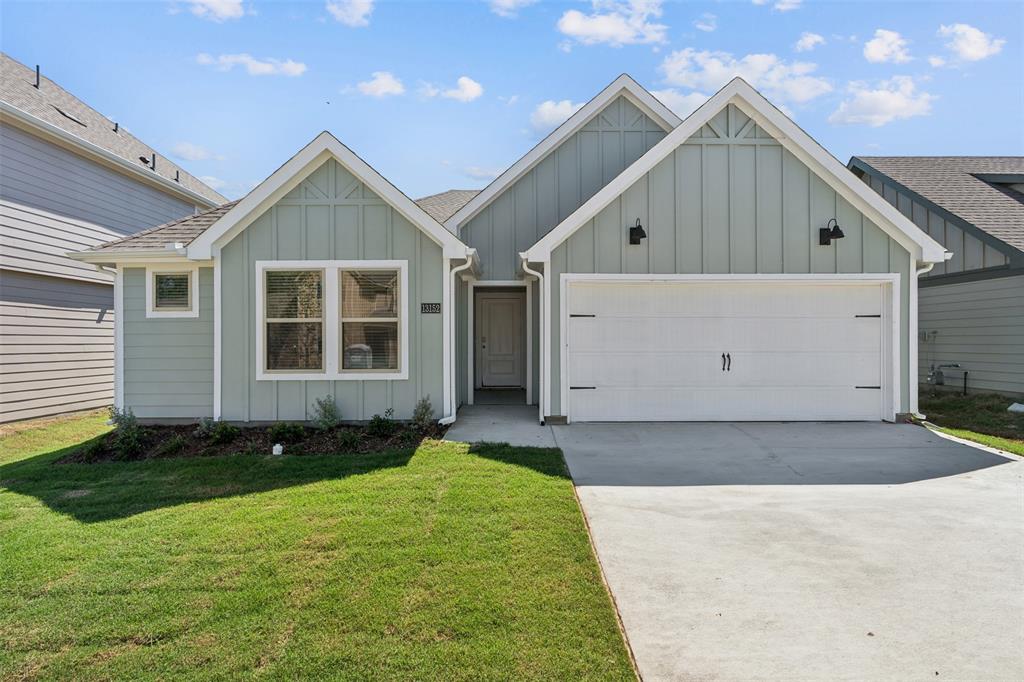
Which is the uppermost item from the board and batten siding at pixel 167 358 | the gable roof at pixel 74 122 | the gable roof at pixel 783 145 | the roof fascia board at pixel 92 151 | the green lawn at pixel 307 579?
the gable roof at pixel 74 122

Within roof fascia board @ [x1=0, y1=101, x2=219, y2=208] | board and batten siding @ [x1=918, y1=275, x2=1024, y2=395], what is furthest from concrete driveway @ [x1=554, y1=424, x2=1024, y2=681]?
roof fascia board @ [x1=0, y1=101, x2=219, y2=208]

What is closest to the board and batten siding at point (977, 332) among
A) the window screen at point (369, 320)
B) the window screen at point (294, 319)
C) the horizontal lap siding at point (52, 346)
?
the window screen at point (369, 320)

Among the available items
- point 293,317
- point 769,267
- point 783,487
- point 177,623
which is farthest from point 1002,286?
point 177,623

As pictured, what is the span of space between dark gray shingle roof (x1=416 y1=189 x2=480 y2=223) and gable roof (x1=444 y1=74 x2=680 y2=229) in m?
1.74

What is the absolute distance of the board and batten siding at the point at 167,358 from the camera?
8203 mm

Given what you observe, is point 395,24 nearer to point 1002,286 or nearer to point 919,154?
point 1002,286

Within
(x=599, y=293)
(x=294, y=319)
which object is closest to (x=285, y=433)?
(x=294, y=319)

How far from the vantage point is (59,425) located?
9.87 m

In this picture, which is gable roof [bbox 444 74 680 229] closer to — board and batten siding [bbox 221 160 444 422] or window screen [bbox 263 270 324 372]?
board and batten siding [bbox 221 160 444 422]

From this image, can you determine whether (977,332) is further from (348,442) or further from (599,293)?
(348,442)

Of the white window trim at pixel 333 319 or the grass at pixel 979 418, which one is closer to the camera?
the grass at pixel 979 418

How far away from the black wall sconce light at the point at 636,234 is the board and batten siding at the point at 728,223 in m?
0.10

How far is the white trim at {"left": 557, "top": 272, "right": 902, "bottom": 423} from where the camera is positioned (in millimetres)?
8266

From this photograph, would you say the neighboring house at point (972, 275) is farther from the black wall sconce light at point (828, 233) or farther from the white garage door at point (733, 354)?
the black wall sconce light at point (828, 233)
